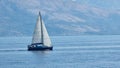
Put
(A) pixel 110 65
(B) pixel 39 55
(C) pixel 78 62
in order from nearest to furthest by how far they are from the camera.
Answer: (A) pixel 110 65 → (C) pixel 78 62 → (B) pixel 39 55

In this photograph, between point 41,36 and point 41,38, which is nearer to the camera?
point 41,38

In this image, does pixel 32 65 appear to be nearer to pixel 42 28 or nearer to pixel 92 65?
pixel 92 65

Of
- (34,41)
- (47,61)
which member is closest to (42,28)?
(34,41)

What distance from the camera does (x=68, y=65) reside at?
362 feet

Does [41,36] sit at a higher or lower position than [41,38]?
higher

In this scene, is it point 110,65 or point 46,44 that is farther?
point 46,44

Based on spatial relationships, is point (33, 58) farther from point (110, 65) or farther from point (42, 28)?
point (110, 65)

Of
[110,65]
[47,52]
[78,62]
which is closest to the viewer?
[110,65]

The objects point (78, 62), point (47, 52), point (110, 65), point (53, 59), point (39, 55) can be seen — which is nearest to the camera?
point (110, 65)

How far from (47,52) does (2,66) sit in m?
39.0

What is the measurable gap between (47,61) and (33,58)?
38.3 ft

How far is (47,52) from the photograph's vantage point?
15075cm

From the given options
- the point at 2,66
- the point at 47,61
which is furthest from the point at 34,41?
the point at 2,66

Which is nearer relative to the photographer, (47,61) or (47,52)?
(47,61)
